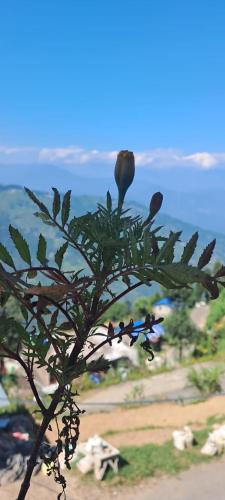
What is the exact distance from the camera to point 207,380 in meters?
21.1

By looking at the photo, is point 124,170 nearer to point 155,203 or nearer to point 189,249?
point 155,203

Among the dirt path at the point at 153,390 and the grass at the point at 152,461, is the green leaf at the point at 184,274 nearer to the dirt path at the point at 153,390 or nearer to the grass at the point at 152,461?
the grass at the point at 152,461

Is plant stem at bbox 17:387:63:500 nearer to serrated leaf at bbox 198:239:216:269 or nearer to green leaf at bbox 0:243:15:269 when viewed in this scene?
green leaf at bbox 0:243:15:269

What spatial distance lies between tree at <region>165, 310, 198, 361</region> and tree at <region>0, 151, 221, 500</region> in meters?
29.5

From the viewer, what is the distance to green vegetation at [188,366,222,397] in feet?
68.3

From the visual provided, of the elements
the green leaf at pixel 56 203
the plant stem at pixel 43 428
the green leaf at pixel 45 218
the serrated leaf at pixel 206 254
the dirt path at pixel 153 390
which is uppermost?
the green leaf at pixel 56 203

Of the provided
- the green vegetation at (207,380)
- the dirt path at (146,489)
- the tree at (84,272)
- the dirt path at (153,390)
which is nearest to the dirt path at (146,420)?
the green vegetation at (207,380)

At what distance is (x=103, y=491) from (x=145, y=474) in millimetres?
1045

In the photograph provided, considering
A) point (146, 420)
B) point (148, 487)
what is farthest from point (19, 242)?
point (146, 420)

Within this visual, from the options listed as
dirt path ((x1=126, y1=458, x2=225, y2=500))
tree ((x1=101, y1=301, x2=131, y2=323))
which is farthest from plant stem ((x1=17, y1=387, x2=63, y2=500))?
tree ((x1=101, y1=301, x2=131, y2=323))

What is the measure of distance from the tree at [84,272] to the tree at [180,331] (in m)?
29.5

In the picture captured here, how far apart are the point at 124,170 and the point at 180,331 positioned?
29658 millimetres

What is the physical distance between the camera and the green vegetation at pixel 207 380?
68.3 ft

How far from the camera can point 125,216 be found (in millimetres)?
1668
